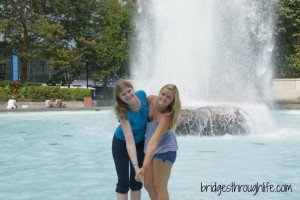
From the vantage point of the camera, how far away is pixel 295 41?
4381cm

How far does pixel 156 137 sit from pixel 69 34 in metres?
39.5

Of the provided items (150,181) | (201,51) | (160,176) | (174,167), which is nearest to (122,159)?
(150,181)

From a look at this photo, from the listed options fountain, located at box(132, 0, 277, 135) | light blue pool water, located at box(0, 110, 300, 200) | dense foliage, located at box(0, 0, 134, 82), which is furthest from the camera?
→ dense foliage, located at box(0, 0, 134, 82)

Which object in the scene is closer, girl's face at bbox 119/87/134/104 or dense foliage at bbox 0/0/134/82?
girl's face at bbox 119/87/134/104

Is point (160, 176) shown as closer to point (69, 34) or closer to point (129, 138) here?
point (129, 138)

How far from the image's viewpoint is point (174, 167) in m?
9.43

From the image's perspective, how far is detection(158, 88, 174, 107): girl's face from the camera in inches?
182

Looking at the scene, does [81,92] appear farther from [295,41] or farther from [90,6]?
[295,41]

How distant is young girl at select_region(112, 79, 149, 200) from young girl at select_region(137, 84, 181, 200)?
110 millimetres

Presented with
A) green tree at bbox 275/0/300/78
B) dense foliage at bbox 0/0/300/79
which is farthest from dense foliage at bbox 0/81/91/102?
green tree at bbox 275/0/300/78

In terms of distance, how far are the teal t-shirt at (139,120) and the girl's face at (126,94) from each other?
13 cm

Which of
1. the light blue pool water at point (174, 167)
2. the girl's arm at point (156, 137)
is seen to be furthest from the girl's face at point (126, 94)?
Result: the light blue pool water at point (174, 167)

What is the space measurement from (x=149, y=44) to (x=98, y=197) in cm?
2284

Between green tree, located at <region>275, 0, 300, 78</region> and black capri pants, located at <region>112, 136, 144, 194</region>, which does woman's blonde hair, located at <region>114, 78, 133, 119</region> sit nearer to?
black capri pants, located at <region>112, 136, 144, 194</region>
